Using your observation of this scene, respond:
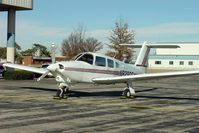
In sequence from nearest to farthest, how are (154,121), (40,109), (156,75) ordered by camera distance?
(154,121), (40,109), (156,75)

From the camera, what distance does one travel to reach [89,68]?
2033cm

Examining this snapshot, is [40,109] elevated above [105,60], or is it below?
below

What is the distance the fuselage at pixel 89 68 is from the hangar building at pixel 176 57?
387 ft

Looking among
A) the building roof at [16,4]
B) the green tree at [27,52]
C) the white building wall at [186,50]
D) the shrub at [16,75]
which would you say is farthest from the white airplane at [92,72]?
the green tree at [27,52]

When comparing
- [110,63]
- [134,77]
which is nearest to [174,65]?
[110,63]

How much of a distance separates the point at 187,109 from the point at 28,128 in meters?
7.86

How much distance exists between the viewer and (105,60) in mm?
21391

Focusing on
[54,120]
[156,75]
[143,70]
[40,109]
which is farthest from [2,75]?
[54,120]

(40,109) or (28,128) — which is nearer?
(28,128)

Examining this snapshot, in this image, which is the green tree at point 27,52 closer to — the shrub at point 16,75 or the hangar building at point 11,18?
the hangar building at point 11,18

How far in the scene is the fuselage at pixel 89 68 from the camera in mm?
19448

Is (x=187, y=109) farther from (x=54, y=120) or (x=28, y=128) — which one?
(x=28, y=128)

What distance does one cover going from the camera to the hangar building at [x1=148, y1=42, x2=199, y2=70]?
139m

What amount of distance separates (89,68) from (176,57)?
125993 millimetres
